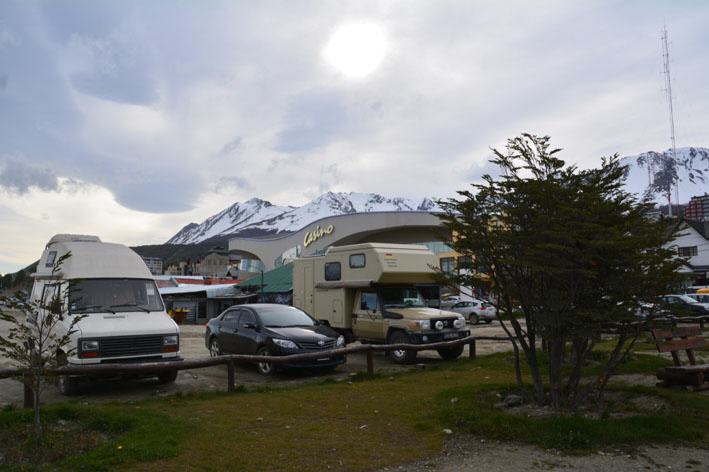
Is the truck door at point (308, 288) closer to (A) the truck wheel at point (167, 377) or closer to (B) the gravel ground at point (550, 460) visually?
(A) the truck wheel at point (167, 377)

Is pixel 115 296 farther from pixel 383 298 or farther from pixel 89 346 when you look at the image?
pixel 383 298

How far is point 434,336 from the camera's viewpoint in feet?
46.3

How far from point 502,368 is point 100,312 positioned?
8.01 meters

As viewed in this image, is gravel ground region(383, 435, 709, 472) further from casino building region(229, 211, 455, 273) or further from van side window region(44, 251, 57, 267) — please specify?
casino building region(229, 211, 455, 273)

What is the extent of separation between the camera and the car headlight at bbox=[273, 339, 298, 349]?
38.8ft

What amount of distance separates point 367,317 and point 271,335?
382cm

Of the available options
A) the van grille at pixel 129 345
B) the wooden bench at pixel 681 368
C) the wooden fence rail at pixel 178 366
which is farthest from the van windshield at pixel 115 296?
the wooden bench at pixel 681 368

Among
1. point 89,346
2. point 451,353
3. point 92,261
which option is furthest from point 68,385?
point 451,353

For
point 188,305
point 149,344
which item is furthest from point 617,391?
point 188,305

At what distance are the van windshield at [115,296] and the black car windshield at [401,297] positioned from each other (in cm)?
593

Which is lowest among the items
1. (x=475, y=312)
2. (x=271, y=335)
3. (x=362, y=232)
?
(x=475, y=312)

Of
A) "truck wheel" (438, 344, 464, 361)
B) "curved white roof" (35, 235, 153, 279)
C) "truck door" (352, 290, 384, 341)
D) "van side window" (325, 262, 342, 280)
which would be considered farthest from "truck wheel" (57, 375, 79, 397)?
Result: "truck wheel" (438, 344, 464, 361)

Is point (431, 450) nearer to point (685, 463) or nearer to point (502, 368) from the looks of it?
point (685, 463)

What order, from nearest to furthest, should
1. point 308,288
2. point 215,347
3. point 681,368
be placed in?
point 681,368 → point 215,347 → point 308,288
